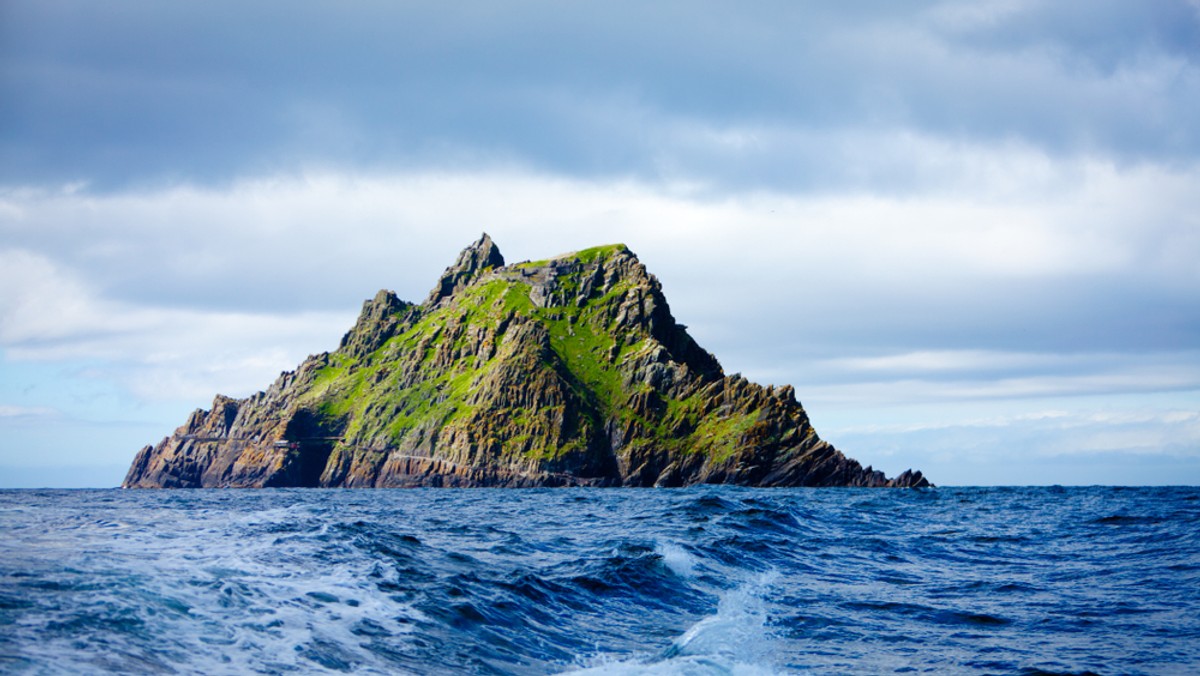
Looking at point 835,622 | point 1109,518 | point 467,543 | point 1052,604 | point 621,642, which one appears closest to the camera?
point 621,642

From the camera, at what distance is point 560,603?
25484 millimetres

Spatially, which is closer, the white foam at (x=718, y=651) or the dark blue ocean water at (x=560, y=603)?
the dark blue ocean water at (x=560, y=603)

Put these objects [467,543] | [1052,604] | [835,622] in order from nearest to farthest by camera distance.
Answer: [835,622]
[1052,604]
[467,543]

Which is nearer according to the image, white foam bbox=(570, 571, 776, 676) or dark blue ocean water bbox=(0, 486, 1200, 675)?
dark blue ocean water bbox=(0, 486, 1200, 675)

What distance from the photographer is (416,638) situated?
19484 millimetres

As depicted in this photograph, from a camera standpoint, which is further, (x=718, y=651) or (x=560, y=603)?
(x=560, y=603)

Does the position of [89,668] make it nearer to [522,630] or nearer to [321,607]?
[321,607]

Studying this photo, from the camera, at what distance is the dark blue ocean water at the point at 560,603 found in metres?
17.1

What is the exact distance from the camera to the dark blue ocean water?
672 inches

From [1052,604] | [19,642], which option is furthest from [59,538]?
[1052,604]

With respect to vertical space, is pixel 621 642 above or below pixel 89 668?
below

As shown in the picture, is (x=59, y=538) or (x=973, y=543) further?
(x=973, y=543)

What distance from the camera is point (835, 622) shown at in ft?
81.3

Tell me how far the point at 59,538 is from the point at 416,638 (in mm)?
16818
